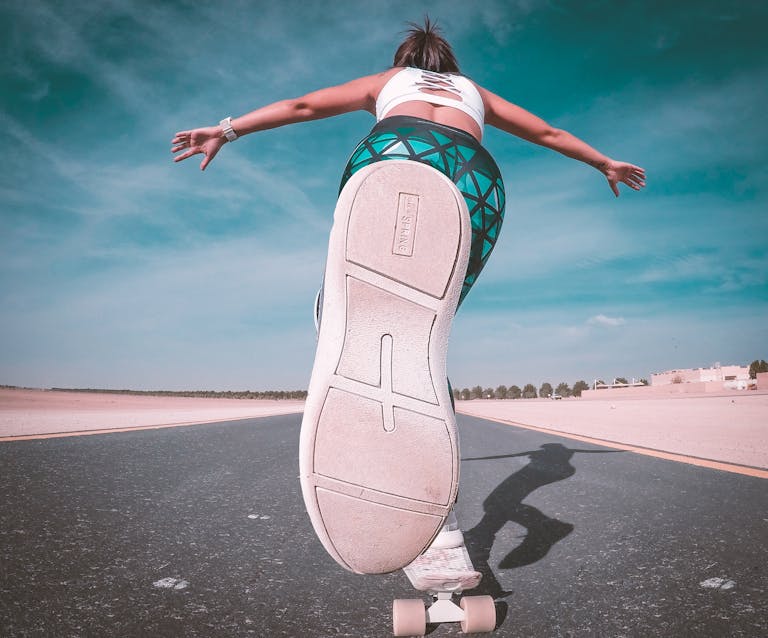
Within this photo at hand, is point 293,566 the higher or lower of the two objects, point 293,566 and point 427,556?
the lower

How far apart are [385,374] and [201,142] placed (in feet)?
4.17

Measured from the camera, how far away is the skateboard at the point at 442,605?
121 cm

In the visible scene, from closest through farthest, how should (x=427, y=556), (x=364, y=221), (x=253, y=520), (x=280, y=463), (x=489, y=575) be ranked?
(x=364, y=221)
(x=427, y=556)
(x=489, y=575)
(x=253, y=520)
(x=280, y=463)

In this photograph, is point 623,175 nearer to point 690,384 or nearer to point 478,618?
point 478,618

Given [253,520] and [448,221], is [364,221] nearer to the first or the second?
[448,221]

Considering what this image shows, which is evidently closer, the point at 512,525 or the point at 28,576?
the point at 28,576

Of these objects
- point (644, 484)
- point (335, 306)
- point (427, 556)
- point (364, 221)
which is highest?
point (364, 221)

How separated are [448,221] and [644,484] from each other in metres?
3.00

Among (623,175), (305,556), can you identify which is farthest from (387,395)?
(623,175)

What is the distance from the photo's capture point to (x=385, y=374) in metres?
1.15

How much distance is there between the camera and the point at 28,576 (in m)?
1.47

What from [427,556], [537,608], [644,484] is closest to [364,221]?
[427,556]

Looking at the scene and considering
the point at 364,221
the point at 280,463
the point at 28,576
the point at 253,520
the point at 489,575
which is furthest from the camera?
the point at 280,463

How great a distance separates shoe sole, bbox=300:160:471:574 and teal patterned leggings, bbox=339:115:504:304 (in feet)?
0.63
